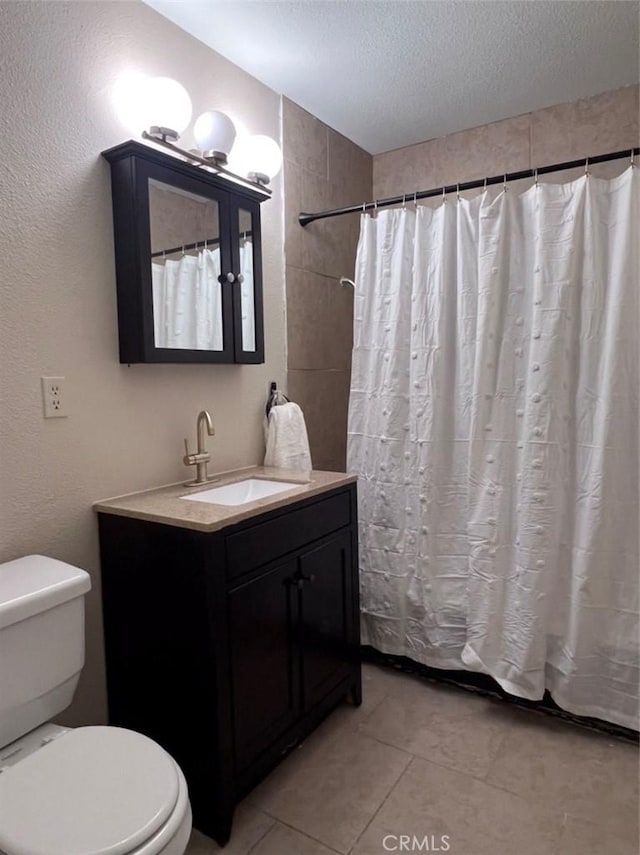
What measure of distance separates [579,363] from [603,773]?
1272 mm

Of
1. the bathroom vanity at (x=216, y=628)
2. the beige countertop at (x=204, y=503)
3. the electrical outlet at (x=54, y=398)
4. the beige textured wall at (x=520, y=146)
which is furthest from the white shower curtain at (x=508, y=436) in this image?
the electrical outlet at (x=54, y=398)

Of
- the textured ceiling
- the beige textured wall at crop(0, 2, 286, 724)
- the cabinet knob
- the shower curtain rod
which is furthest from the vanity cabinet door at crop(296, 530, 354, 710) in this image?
the textured ceiling

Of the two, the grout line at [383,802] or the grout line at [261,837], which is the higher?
the grout line at [383,802]

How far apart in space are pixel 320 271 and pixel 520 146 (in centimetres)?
107

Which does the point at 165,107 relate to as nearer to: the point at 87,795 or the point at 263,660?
the point at 263,660

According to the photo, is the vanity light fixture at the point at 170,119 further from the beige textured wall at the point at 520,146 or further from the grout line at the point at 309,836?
the grout line at the point at 309,836

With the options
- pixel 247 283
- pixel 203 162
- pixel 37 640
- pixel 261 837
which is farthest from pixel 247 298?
pixel 261 837

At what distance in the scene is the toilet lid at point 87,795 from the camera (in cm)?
94

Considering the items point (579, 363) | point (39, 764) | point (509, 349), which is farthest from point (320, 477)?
point (39, 764)

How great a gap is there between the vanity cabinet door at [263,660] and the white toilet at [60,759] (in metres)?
0.34

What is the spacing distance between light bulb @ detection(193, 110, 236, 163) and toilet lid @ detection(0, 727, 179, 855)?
167 centimetres

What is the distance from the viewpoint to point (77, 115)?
1540 millimetres

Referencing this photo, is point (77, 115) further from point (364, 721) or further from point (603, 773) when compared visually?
point (603, 773)

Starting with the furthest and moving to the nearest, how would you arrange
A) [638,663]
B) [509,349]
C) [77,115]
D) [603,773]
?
[509,349] → [638,663] → [603,773] → [77,115]
